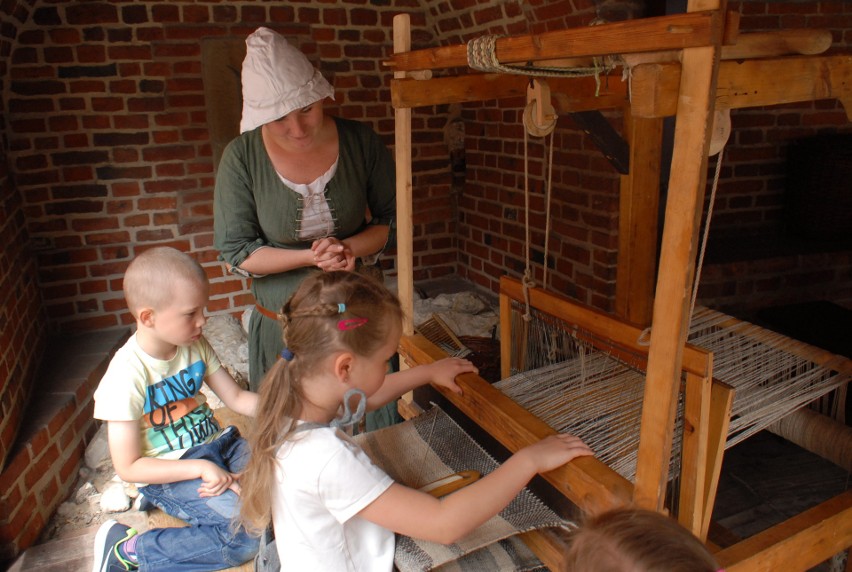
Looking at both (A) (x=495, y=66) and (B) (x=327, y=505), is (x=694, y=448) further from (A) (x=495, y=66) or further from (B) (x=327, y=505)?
(A) (x=495, y=66)

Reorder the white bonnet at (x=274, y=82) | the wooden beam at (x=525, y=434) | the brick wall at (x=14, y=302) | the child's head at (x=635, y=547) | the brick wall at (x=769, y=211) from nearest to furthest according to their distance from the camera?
the child's head at (x=635, y=547), the wooden beam at (x=525, y=434), the white bonnet at (x=274, y=82), the brick wall at (x=14, y=302), the brick wall at (x=769, y=211)

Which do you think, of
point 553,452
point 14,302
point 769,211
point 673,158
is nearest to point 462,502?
point 553,452

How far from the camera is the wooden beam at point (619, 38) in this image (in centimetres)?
83

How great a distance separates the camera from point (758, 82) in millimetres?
938

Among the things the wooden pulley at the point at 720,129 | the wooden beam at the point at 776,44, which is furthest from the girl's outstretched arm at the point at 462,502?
the wooden beam at the point at 776,44

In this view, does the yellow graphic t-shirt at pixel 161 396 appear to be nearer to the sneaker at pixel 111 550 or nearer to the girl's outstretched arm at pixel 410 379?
the sneaker at pixel 111 550

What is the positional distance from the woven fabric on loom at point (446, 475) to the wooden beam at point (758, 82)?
78 centimetres

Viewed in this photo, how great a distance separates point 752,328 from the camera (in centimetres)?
183

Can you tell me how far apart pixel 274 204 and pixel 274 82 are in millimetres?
349

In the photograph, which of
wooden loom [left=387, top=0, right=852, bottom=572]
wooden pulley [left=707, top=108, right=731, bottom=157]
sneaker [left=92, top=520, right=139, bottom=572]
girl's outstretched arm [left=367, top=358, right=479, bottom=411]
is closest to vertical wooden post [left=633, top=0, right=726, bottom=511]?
wooden loom [left=387, top=0, right=852, bottom=572]

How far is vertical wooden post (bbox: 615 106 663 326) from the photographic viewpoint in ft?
6.54

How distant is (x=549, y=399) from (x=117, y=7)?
9.94 ft

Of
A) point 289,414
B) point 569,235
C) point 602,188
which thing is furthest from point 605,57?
point 569,235

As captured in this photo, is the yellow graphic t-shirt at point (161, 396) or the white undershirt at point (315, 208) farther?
the white undershirt at point (315, 208)
